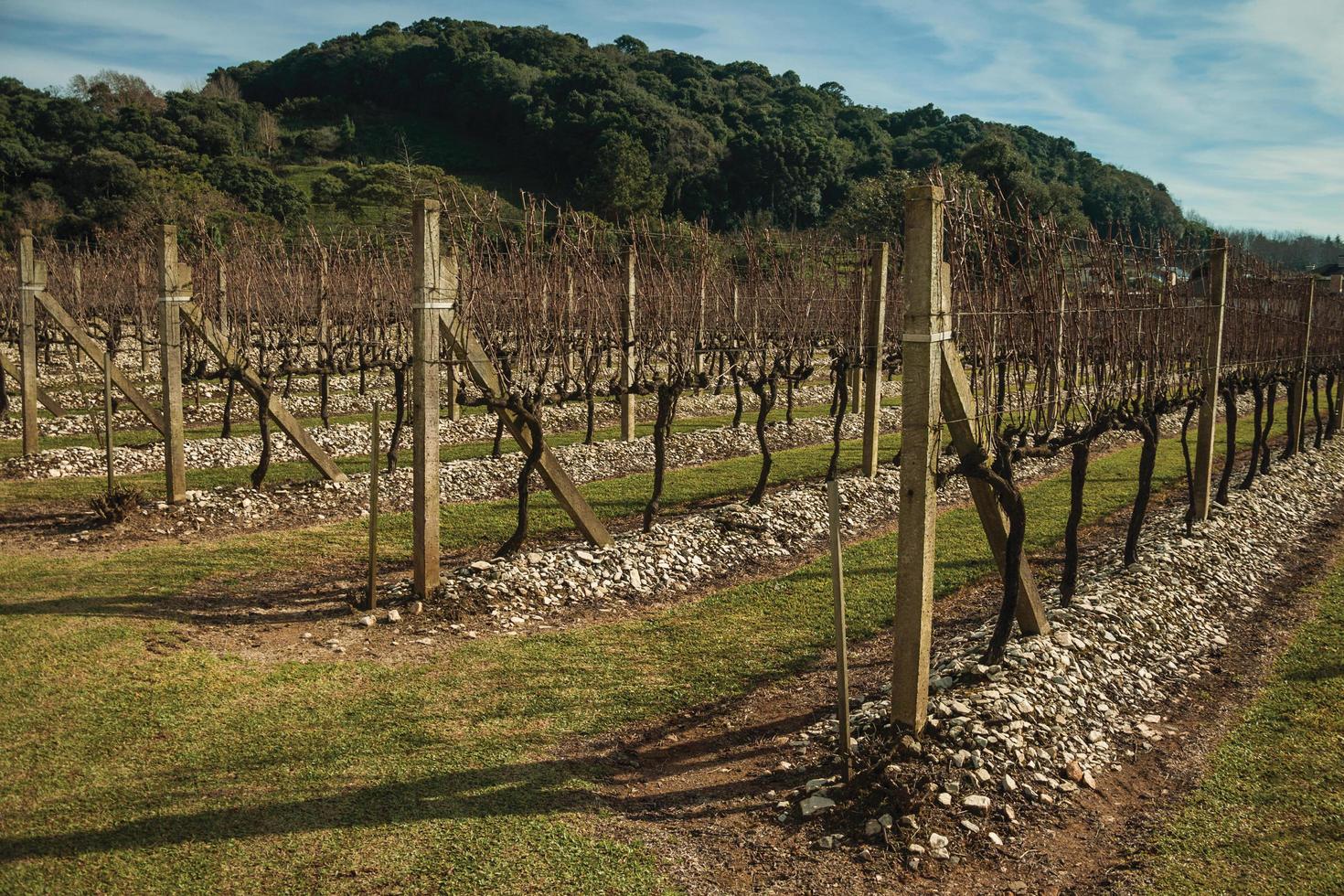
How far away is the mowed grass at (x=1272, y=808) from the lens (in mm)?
4043

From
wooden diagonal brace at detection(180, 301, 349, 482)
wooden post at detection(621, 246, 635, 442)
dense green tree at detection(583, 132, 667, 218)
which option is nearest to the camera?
wooden diagonal brace at detection(180, 301, 349, 482)

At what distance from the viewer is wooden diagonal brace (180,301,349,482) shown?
33.2 ft

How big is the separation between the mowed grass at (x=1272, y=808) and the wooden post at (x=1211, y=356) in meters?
3.78

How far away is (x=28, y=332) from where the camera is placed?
1223 cm

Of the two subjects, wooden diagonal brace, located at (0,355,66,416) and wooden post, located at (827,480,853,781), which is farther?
wooden diagonal brace, located at (0,355,66,416)

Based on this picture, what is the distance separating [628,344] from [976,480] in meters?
9.56

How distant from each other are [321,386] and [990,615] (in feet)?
38.4

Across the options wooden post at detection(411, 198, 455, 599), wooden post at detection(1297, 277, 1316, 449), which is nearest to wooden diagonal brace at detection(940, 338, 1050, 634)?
wooden post at detection(411, 198, 455, 599)

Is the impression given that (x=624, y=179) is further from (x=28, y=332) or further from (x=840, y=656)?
(x=840, y=656)

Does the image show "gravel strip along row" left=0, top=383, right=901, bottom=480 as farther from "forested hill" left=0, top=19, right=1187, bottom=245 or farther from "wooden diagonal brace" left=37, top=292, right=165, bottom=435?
"forested hill" left=0, top=19, right=1187, bottom=245

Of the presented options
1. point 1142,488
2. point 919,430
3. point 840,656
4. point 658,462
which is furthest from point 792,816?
point 658,462

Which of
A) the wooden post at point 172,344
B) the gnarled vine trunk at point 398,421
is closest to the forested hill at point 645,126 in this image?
the gnarled vine trunk at point 398,421

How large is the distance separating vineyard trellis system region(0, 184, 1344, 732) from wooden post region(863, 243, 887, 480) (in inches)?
1.4

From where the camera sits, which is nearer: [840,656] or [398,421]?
[840,656]
